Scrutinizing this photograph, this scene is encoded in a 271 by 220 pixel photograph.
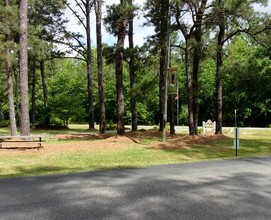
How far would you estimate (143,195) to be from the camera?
7023 mm

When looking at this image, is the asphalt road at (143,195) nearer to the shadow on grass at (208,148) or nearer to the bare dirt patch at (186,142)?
the shadow on grass at (208,148)

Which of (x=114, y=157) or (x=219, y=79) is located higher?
(x=219, y=79)

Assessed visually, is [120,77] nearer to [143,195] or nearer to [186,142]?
[186,142]

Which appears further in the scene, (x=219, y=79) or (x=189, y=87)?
(x=219, y=79)

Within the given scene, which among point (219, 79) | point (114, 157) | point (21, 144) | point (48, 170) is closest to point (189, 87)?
point (219, 79)

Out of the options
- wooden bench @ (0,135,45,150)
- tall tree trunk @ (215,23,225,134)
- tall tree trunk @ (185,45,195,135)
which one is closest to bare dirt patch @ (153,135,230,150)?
tall tree trunk @ (185,45,195,135)

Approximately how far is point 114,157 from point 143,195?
22.8 feet

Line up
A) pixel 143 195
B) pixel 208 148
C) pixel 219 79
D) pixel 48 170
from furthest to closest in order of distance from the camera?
pixel 219 79, pixel 208 148, pixel 48 170, pixel 143 195

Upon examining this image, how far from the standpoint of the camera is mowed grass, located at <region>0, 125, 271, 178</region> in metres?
11.4

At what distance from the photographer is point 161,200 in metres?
6.65

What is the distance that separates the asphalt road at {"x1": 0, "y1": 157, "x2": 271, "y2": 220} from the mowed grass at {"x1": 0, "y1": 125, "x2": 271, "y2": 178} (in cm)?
199

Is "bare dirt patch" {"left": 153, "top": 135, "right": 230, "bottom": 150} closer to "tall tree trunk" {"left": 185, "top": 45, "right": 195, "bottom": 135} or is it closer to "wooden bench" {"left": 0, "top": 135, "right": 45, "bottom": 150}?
"tall tree trunk" {"left": 185, "top": 45, "right": 195, "bottom": 135}

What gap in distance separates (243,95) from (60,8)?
21.4 meters

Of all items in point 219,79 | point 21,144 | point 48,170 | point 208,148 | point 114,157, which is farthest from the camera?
point 219,79
